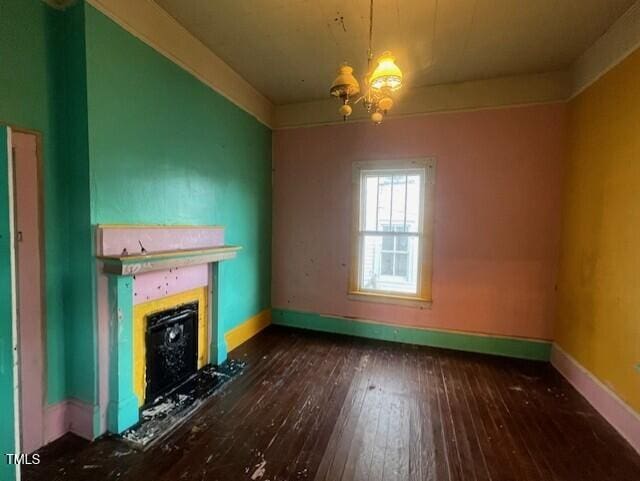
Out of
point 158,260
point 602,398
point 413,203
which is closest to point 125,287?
point 158,260

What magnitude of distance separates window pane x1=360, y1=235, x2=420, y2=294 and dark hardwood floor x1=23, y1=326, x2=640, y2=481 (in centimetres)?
100

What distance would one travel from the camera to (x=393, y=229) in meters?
3.61

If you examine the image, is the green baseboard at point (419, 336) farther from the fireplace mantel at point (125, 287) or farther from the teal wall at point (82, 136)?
the teal wall at point (82, 136)

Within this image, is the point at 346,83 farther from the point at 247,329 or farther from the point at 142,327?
the point at 247,329

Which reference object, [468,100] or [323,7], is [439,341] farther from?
[323,7]

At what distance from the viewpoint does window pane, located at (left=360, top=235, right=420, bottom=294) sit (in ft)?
11.7

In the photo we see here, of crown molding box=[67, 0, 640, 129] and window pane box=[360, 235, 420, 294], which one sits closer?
crown molding box=[67, 0, 640, 129]

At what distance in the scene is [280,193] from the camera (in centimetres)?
401

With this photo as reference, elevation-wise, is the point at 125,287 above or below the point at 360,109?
below

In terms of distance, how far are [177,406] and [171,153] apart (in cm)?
198

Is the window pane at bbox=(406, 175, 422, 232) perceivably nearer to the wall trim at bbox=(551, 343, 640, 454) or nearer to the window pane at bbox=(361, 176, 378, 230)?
the window pane at bbox=(361, 176, 378, 230)

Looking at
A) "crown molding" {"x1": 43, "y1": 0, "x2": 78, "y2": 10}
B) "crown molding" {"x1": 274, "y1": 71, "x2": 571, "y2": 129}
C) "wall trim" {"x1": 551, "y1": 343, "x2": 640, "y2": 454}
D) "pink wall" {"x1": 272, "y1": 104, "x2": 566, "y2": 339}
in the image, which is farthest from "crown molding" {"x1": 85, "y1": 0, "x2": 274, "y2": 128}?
"wall trim" {"x1": 551, "y1": 343, "x2": 640, "y2": 454}

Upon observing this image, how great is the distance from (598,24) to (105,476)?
14.9 ft

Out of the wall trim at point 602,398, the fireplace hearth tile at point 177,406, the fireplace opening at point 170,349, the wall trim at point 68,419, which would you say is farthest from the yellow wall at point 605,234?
the wall trim at point 68,419
